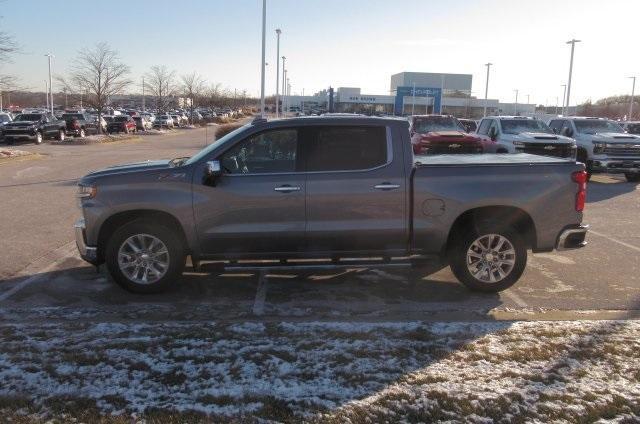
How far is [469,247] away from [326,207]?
1.55 meters

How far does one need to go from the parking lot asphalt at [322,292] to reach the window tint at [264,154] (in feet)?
3.61

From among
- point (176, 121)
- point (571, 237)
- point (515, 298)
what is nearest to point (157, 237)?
point (515, 298)

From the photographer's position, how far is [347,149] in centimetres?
608

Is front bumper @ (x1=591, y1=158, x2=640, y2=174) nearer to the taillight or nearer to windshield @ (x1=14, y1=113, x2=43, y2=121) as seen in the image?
the taillight

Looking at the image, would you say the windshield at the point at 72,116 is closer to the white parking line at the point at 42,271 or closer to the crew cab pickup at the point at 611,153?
the crew cab pickup at the point at 611,153

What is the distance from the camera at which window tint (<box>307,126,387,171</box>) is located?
6.00 meters

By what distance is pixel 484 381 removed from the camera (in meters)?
4.05

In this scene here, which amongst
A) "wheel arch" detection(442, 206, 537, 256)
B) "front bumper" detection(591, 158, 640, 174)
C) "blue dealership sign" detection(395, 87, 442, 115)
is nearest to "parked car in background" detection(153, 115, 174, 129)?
"blue dealership sign" detection(395, 87, 442, 115)

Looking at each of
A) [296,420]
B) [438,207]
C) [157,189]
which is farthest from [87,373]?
[438,207]

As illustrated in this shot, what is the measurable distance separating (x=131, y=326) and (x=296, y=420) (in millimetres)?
2188

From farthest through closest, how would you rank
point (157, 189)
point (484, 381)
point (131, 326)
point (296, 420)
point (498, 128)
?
1. point (498, 128)
2. point (157, 189)
3. point (131, 326)
4. point (484, 381)
5. point (296, 420)

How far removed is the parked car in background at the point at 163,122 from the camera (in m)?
60.8

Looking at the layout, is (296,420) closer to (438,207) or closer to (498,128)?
(438,207)

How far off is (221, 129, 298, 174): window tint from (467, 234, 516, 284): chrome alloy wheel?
2.10 meters
